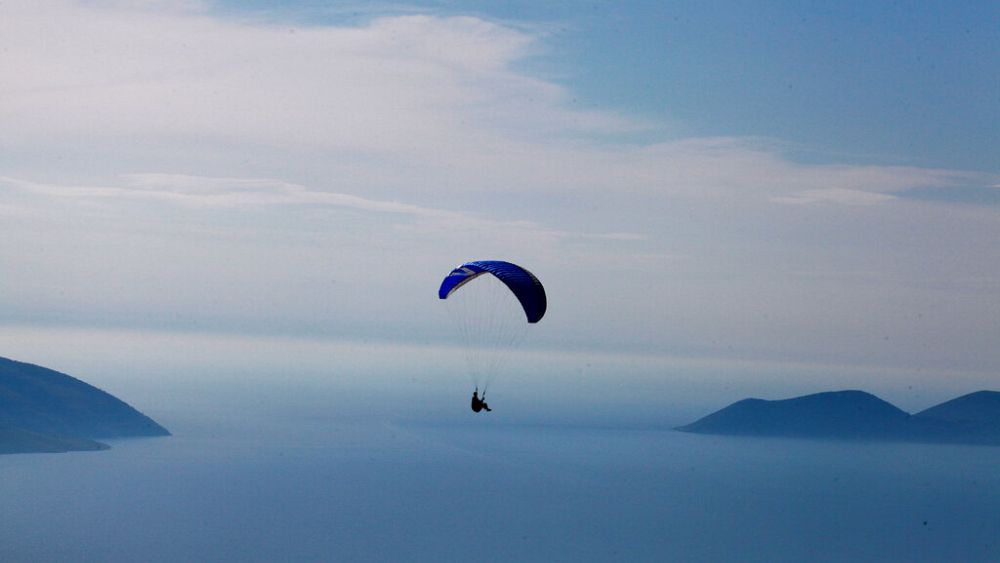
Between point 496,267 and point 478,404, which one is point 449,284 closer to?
point 496,267

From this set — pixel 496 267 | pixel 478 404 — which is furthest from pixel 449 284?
pixel 478 404

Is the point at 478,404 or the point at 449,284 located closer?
the point at 478,404

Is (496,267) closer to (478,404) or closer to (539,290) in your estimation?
(539,290)

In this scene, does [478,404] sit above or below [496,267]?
below

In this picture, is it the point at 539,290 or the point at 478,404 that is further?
the point at 539,290

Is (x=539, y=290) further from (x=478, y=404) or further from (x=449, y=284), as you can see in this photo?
(x=478, y=404)
